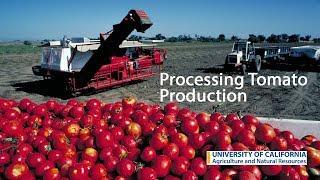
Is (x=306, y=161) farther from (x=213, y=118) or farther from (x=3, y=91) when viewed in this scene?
(x=3, y=91)

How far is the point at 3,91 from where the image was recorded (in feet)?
53.8

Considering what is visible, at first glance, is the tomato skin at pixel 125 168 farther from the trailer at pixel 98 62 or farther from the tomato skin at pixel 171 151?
the trailer at pixel 98 62

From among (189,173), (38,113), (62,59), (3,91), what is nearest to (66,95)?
(62,59)

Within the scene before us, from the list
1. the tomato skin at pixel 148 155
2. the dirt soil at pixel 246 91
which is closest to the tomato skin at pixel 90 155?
the tomato skin at pixel 148 155

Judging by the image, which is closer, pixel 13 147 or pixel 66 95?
pixel 13 147

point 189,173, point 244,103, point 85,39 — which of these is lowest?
point 244,103

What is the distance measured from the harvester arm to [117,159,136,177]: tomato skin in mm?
8211

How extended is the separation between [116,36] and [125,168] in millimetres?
9555

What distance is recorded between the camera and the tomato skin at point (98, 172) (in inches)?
137

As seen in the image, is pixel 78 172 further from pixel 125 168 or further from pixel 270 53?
pixel 270 53

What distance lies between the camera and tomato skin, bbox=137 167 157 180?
333 centimetres

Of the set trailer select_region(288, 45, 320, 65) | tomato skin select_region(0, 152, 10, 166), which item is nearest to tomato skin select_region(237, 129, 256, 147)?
tomato skin select_region(0, 152, 10, 166)

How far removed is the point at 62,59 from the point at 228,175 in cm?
1294

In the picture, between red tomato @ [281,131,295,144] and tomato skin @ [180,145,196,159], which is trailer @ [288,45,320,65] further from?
tomato skin @ [180,145,196,159]
